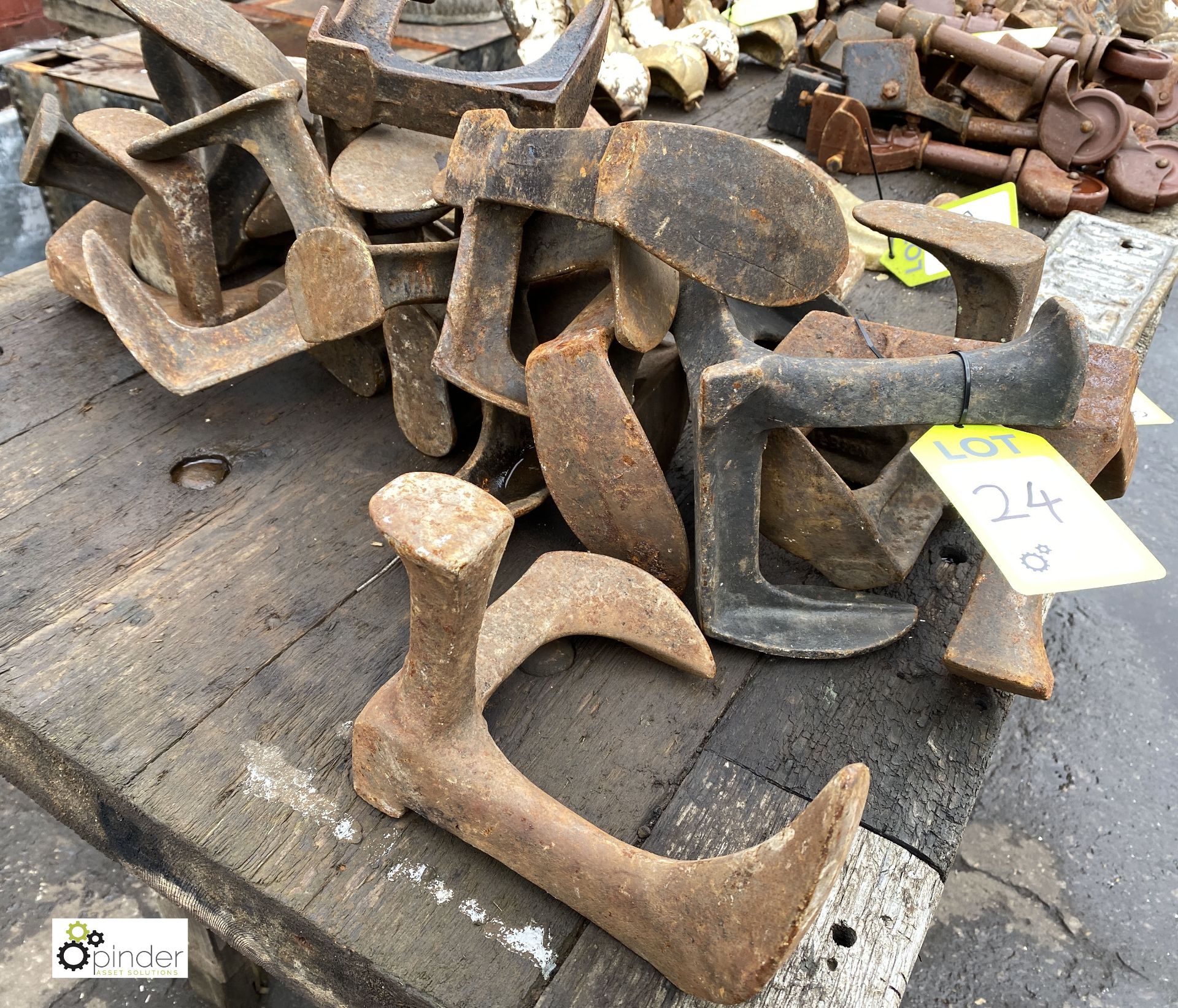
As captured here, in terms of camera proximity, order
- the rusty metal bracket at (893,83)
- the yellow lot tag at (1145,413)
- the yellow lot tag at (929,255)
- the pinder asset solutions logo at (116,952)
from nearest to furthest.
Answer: the yellow lot tag at (1145,413), the pinder asset solutions logo at (116,952), the yellow lot tag at (929,255), the rusty metal bracket at (893,83)

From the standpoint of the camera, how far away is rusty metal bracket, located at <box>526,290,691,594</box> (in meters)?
1.18

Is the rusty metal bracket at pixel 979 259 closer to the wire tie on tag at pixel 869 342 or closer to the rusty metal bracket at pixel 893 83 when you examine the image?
the wire tie on tag at pixel 869 342

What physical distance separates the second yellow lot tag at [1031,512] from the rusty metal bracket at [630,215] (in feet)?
0.95

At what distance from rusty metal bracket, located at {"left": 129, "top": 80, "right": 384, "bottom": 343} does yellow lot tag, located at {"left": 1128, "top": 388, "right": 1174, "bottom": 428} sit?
115 cm

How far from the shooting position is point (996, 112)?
101 inches

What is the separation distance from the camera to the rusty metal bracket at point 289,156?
1.28 m

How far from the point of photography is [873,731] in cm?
119

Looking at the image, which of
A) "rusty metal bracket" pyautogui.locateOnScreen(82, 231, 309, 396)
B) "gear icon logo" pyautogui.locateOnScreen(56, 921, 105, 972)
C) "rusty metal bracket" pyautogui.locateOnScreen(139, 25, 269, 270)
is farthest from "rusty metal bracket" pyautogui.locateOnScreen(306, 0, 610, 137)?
"gear icon logo" pyautogui.locateOnScreen(56, 921, 105, 972)

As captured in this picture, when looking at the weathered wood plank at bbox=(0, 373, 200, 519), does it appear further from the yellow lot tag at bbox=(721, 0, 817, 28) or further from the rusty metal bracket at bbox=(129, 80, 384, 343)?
the yellow lot tag at bbox=(721, 0, 817, 28)

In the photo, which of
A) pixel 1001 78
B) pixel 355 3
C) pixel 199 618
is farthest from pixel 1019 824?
pixel 355 3

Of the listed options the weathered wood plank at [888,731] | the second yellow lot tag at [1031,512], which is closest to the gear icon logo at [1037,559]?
the second yellow lot tag at [1031,512]

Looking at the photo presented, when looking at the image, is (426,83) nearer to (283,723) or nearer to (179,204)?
(179,204)

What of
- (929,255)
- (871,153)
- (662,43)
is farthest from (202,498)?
(662,43)

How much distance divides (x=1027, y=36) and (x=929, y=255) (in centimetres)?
111
